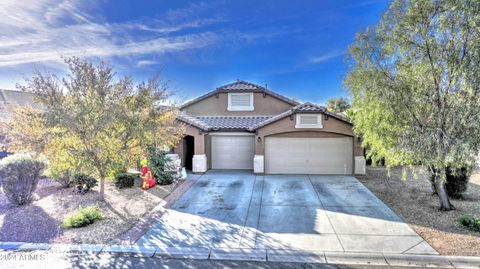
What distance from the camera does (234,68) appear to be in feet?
69.7

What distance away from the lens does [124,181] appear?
1284 cm

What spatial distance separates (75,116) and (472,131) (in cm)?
1222

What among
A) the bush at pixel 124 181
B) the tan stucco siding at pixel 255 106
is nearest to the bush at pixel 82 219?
the bush at pixel 124 181

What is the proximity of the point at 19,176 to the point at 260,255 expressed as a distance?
31.3ft

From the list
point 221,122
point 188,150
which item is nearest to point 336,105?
point 221,122

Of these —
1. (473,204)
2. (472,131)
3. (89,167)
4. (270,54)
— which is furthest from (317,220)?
(270,54)

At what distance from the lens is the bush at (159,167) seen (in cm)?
1363

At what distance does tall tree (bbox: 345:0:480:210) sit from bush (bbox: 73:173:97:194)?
12.0 meters

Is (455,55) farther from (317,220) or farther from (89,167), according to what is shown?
(89,167)

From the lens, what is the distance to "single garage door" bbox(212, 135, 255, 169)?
59.2 ft

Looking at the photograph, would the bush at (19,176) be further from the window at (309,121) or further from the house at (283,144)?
the window at (309,121)

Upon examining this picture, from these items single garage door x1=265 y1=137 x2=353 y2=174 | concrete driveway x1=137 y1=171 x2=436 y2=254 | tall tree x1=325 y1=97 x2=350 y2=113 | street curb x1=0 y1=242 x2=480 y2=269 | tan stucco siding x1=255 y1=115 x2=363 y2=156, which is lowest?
street curb x1=0 y1=242 x2=480 y2=269

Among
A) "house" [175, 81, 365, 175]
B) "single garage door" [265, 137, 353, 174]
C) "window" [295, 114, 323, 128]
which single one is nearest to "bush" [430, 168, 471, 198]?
"house" [175, 81, 365, 175]

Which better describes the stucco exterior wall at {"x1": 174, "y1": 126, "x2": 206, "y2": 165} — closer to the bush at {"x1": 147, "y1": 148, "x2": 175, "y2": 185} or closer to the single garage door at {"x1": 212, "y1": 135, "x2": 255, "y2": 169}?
the single garage door at {"x1": 212, "y1": 135, "x2": 255, "y2": 169}
